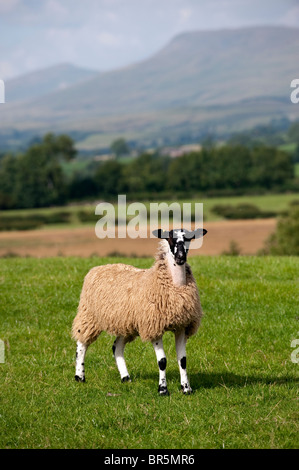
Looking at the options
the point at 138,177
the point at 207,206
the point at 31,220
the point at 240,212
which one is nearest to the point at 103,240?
the point at 31,220

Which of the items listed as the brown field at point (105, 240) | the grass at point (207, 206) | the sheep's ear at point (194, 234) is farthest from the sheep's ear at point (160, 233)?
the grass at point (207, 206)

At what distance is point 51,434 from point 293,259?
1401 cm

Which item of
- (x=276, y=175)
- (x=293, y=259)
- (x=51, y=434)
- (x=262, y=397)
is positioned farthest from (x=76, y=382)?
(x=276, y=175)

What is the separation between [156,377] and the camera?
1086 cm

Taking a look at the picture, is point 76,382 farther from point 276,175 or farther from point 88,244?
point 276,175

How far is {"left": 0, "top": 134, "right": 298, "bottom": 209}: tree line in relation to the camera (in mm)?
125375

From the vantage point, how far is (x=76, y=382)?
10562 millimetres

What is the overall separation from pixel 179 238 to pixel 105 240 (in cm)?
7994

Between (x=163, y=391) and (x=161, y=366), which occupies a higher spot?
(x=161, y=366)

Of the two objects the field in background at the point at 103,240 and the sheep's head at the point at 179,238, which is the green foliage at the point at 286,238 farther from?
the sheep's head at the point at 179,238

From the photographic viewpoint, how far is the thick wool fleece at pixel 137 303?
946 cm

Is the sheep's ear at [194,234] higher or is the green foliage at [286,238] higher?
the sheep's ear at [194,234]

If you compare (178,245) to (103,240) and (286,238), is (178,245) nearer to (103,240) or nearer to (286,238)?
(286,238)

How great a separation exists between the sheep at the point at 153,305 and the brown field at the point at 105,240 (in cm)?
5951
